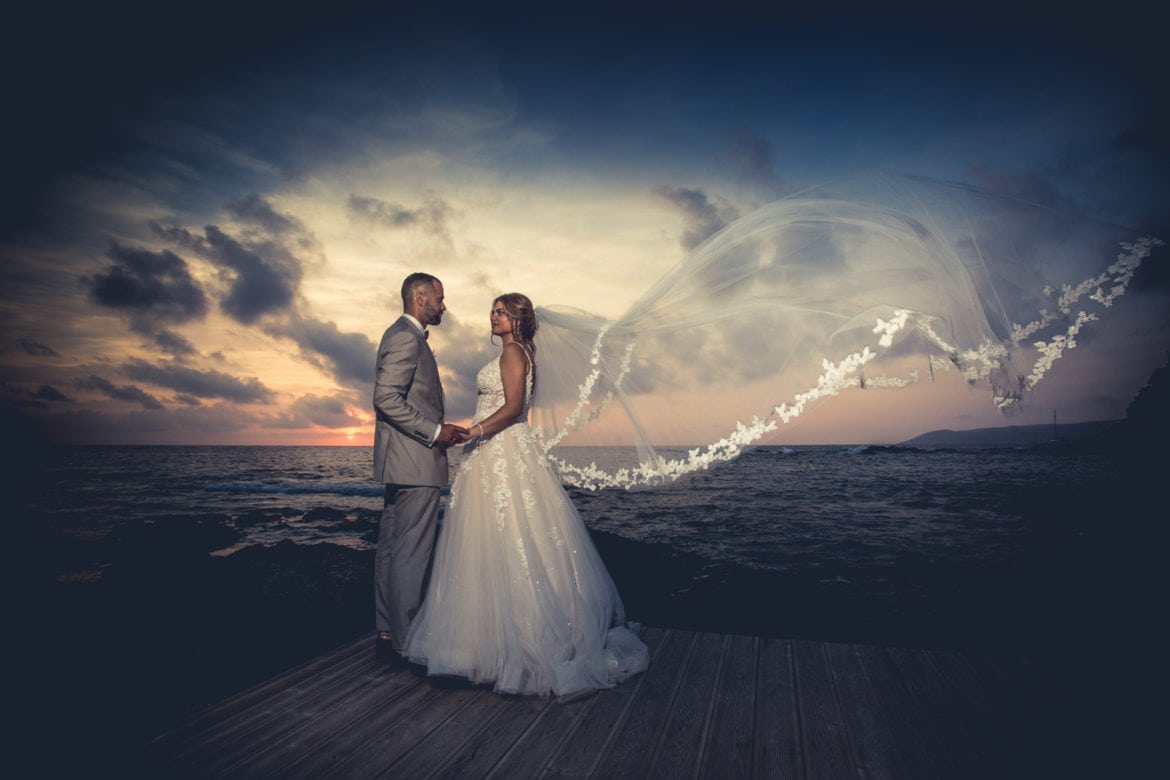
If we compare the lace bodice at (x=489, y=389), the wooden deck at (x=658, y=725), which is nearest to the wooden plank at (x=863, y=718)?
the wooden deck at (x=658, y=725)

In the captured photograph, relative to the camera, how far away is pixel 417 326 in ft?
10.8

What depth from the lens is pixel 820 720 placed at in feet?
8.42

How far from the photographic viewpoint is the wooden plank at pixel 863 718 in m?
2.19

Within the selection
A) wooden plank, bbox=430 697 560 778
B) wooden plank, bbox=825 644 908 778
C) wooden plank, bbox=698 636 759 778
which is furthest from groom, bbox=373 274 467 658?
wooden plank, bbox=825 644 908 778

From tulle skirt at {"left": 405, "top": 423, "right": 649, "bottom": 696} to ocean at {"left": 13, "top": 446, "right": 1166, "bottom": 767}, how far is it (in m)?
0.79

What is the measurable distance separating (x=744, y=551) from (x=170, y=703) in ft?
31.0

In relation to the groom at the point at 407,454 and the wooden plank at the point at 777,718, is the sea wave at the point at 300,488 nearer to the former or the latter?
the groom at the point at 407,454

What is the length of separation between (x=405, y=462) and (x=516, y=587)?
1.01m

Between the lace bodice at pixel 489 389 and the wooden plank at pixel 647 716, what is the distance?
1723mm

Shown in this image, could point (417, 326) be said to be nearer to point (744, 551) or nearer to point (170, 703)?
point (170, 703)

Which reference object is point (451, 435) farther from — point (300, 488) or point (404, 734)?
point (300, 488)

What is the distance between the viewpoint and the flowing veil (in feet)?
8.79

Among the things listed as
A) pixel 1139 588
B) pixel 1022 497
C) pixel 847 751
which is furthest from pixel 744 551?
pixel 1022 497

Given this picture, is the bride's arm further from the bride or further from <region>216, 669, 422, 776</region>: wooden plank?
<region>216, 669, 422, 776</region>: wooden plank
